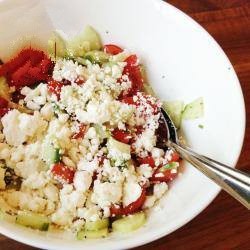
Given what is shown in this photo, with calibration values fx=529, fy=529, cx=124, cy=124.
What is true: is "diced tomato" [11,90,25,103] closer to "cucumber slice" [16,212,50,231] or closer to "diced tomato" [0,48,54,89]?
"diced tomato" [0,48,54,89]

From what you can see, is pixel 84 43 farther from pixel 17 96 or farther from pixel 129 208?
pixel 129 208

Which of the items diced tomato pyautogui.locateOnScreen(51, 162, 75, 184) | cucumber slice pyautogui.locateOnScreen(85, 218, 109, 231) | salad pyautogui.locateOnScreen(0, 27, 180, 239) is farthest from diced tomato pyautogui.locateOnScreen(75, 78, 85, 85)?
cucumber slice pyautogui.locateOnScreen(85, 218, 109, 231)

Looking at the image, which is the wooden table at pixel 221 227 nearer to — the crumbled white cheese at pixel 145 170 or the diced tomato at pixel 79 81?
the crumbled white cheese at pixel 145 170

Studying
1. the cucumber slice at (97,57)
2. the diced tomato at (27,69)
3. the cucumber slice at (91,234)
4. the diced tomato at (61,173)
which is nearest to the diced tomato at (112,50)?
the cucumber slice at (97,57)

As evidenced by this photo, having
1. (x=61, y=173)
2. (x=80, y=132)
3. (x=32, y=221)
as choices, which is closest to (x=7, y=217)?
(x=32, y=221)

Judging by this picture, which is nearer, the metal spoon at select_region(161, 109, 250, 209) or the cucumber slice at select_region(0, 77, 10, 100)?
the metal spoon at select_region(161, 109, 250, 209)

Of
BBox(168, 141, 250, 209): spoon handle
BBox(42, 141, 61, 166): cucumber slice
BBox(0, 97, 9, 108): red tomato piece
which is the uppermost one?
BBox(0, 97, 9, 108): red tomato piece

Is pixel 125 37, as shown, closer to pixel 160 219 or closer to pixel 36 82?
pixel 36 82
